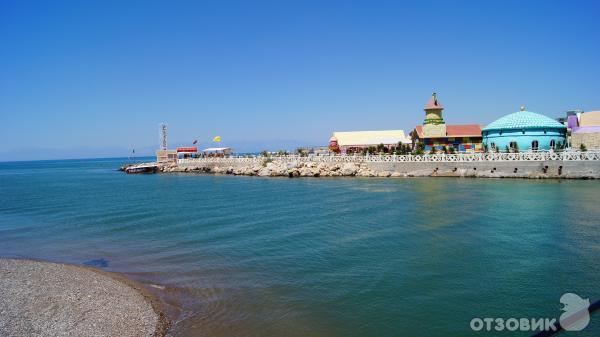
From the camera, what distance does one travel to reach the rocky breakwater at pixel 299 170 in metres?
45.5

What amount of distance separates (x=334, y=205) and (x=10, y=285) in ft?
59.9

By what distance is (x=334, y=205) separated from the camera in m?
26.8

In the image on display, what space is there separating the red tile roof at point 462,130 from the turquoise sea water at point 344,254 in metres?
19.1

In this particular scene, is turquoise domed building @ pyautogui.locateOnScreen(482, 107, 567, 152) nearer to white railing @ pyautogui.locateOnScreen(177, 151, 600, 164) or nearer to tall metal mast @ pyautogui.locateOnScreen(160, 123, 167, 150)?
white railing @ pyautogui.locateOnScreen(177, 151, 600, 164)

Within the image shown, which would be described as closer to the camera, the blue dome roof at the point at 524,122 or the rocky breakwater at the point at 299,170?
the blue dome roof at the point at 524,122

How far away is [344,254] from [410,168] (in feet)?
94.1

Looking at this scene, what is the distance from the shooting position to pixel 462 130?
50062 millimetres

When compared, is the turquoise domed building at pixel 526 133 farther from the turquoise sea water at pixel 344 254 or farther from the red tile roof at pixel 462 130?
the turquoise sea water at pixel 344 254

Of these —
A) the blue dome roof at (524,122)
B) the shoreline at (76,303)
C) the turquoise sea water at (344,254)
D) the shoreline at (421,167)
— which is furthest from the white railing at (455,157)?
the shoreline at (76,303)

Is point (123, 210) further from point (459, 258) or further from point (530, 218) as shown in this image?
point (530, 218)

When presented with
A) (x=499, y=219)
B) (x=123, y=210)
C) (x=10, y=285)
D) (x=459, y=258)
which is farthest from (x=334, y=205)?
(x=10, y=285)

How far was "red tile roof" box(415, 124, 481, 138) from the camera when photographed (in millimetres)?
49312

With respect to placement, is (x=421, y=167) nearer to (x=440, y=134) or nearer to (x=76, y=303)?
(x=440, y=134)

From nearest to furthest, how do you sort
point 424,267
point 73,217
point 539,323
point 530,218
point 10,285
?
point 539,323, point 10,285, point 424,267, point 530,218, point 73,217
